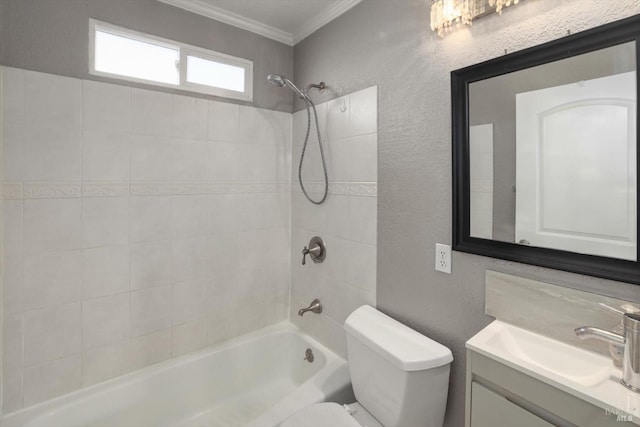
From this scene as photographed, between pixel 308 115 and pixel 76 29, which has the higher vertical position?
pixel 76 29

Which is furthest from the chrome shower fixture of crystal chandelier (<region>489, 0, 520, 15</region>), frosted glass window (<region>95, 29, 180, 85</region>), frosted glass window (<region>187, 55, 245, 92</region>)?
crystal chandelier (<region>489, 0, 520, 15</region>)

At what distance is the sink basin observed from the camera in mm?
895

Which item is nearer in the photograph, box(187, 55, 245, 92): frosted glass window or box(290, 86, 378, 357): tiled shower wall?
box(290, 86, 378, 357): tiled shower wall

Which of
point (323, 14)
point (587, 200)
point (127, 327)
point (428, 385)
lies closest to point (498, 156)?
point (587, 200)

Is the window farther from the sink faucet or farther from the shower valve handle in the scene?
the sink faucet

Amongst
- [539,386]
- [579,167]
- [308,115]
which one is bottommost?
[539,386]

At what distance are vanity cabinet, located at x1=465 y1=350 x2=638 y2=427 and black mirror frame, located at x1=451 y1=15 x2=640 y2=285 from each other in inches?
15.3

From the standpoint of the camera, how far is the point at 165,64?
1.86 meters

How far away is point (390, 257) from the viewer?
5.36 ft

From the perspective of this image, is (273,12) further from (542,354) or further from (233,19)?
(542,354)

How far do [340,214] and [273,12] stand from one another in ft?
4.48

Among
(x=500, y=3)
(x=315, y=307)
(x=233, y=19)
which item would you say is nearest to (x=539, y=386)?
(x=500, y=3)

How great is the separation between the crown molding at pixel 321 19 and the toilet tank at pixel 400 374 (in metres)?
1.81

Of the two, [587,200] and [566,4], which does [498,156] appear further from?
[566,4]
